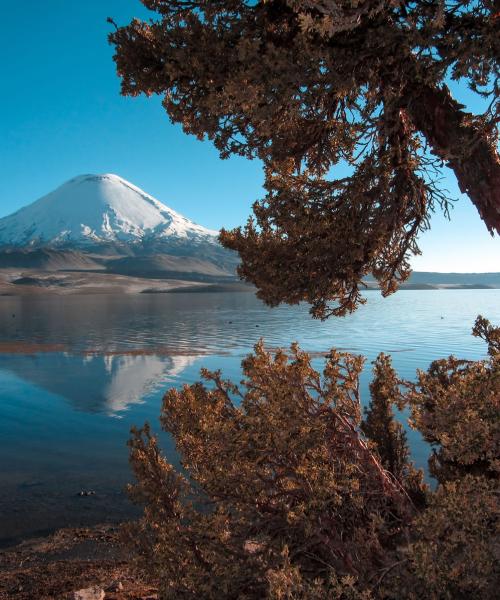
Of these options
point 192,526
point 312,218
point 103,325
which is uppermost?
point 312,218

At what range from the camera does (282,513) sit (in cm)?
494

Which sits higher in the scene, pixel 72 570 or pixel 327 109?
pixel 327 109

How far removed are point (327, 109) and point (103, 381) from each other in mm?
21470

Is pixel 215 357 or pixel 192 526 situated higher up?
pixel 192 526

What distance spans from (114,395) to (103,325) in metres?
32.0

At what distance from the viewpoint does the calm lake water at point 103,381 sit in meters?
11.6

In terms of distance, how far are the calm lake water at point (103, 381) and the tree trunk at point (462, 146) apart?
9.70 metres

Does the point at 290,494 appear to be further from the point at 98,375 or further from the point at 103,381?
the point at 98,375

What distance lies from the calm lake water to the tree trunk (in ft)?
31.8

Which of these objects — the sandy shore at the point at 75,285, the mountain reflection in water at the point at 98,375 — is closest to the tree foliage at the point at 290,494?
the mountain reflection in water at the point at 98,375

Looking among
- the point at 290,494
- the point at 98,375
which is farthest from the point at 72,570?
the point at 98,375

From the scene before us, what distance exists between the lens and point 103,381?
24.5 meters

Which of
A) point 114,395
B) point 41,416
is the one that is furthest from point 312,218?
point 114,395

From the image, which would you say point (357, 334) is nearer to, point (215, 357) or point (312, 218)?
point (215, 357)
